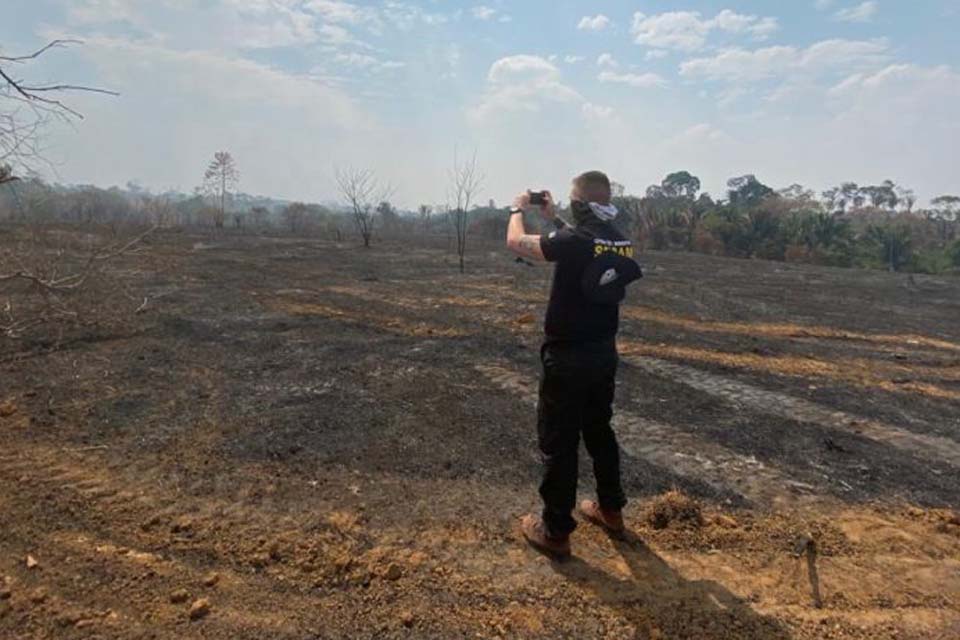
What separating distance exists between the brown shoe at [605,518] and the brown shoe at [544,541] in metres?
0.30

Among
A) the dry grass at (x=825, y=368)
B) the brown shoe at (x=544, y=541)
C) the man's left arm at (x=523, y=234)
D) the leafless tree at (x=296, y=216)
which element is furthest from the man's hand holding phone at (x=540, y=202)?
the leafless tree at (x=296, y=216)

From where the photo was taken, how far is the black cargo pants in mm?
2539

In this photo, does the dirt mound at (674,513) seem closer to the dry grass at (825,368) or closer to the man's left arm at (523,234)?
the man's left arm at (523,234)

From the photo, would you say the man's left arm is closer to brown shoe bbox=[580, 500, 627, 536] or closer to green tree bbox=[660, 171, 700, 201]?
brown shoe bbox=[580, 500, 627, 536]

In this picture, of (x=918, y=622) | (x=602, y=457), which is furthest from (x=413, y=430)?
(x=918, y=622)

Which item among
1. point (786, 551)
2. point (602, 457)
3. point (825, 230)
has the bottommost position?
point (786, 551)

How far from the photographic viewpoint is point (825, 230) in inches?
1187

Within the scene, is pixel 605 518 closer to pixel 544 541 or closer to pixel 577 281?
pixel 544 541

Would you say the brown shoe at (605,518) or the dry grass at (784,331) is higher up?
the dry grass at (784,331)

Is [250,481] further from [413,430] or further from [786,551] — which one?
[786,551]

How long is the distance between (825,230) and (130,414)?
108 feet

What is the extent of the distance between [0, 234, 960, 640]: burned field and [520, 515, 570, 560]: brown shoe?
79 millimetres

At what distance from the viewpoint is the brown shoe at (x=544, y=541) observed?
8.61 feet

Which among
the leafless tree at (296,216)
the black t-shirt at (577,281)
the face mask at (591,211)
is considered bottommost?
the black t-shirt at (577,281)
